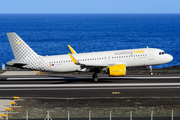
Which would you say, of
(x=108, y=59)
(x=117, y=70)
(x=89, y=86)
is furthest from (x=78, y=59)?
(x=117, y=70)

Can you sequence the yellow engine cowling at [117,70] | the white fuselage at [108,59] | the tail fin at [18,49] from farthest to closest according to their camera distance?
the white fuselage at [108,59] → the tail fin at [18,49] → the yellow engine cowling at [117,70]

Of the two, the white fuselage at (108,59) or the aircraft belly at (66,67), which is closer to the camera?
the white fuselage at (108,59)

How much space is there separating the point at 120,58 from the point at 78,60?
6476mm

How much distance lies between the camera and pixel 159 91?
37344 mm

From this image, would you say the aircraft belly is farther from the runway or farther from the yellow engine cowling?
the yellow engine cowling

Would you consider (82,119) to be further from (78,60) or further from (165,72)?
(165,72)

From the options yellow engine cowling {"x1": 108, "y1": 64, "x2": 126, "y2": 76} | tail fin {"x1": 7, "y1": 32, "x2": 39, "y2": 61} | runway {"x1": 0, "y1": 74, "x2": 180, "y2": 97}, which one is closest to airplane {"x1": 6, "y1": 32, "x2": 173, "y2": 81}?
tail fin {"x1": 7, "y1": 32, "x2": 39, "y2": 61}

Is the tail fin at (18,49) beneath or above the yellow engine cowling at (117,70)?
above

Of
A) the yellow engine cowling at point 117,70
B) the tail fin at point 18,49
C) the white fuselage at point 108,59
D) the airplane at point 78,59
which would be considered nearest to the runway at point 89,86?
the yellow engine cowling at point 117,70

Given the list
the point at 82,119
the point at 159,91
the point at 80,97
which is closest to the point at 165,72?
the point at 159,91

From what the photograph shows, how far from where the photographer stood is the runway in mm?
36281

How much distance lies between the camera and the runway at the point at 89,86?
36281 mm

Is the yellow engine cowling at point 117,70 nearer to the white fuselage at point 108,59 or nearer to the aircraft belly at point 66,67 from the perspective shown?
the white fuselage at point 108,59

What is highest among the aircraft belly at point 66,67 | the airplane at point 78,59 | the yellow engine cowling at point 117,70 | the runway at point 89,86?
the airplane at point 78,59
